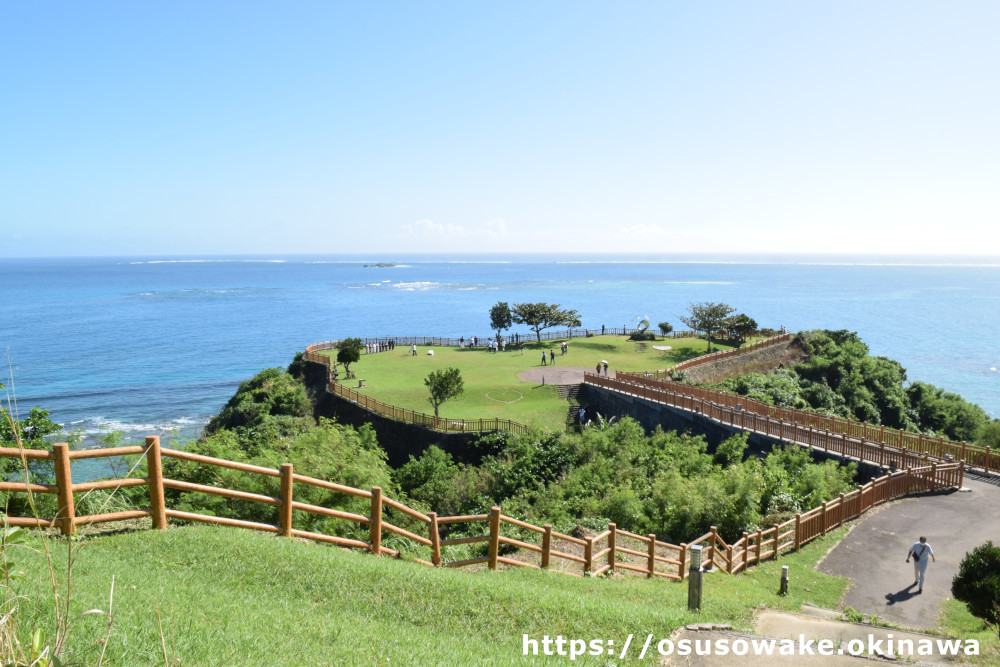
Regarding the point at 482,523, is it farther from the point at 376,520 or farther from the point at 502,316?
the point at 502,316

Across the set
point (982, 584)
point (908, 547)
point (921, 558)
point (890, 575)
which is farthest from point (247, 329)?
point (982, 584)

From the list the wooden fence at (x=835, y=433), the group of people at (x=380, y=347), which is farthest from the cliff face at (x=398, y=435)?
the group of people at (x=380, y=347)

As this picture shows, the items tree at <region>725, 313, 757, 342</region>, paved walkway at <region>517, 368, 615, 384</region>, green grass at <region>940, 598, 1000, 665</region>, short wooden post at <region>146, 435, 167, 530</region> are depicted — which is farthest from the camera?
tree at <region>725, 313, 757, 342</region>

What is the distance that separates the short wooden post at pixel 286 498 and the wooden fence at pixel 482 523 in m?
0.01

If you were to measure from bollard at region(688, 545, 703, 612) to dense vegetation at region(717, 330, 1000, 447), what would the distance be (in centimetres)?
3030

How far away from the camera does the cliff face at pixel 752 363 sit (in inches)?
1713

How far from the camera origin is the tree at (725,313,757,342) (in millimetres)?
52781

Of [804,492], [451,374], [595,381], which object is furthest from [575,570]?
[595,381]

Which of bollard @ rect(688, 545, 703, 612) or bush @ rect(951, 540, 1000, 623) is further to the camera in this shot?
bollard @ rect(688, 545, 703, 612)

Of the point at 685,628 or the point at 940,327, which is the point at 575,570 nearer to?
the point at 685,628

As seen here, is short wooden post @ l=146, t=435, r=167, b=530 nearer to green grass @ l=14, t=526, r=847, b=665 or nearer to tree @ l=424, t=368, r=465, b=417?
green grass @ l=14, t=526, r=847, b=665

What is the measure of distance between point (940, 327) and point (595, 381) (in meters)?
111

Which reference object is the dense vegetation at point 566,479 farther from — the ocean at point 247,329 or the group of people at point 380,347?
the group of people at point 380,347

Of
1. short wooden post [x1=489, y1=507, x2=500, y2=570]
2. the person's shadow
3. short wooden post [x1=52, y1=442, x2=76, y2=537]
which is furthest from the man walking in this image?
short wooden post [x1=52, y1=442, x2=76, y2=537]
